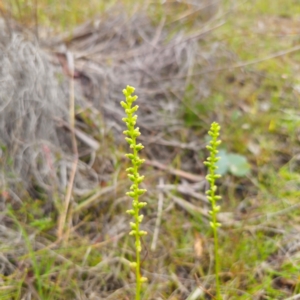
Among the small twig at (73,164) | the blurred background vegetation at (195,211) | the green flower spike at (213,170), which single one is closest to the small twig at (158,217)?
the blurred background vegetation at (195,211)

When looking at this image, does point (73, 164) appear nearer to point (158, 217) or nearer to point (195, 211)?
point (158, 217)

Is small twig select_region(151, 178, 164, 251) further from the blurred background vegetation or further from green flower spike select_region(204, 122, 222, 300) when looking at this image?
green flower spike select_region(204, 122, 222, 300)

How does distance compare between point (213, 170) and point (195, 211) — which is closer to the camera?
point (213, 170)

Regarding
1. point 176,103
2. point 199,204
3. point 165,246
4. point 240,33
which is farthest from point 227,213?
point 240,33

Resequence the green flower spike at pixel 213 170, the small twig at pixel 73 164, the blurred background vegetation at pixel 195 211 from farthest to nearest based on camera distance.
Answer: the small twig at pixel 73 164 → the blurred background vegetation at pixel 195 211 → the green flower spike at pixel 213 170

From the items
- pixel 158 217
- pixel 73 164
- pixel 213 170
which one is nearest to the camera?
pixel 213 170

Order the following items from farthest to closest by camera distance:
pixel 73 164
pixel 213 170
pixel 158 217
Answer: pixel 73 164 → pixel 158 217 → pixel 213 170

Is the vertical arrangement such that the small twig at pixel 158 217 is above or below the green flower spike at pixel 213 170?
below

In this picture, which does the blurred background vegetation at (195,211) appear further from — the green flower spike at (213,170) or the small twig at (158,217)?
the green flower spike at (213,170)

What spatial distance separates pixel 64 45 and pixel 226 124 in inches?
40.2

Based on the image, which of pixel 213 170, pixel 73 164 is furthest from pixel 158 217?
pixel 213 170

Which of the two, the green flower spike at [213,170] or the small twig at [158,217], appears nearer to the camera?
the green flower spike at [213,170]

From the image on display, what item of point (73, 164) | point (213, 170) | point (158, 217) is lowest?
point (158, 217)

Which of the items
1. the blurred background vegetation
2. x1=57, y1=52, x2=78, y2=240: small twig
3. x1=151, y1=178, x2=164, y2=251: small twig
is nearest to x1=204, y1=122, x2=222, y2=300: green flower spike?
the blurred background vegetation
